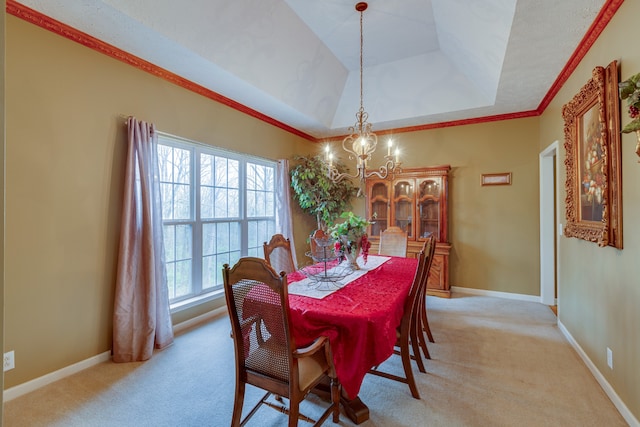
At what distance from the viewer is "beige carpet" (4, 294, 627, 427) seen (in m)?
1.89

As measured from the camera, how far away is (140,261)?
2.69 m

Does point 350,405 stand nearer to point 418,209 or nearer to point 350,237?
point 350,237

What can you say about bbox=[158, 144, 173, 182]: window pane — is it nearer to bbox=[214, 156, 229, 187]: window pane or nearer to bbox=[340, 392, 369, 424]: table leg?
bbox=[214, 156, 229, 187]: window pane

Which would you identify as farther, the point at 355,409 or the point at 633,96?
the point at 355,409

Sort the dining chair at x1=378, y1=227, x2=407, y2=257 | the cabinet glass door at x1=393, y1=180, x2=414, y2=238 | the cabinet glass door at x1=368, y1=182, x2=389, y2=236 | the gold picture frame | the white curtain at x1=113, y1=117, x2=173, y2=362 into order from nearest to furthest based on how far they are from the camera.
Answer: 1. the gold picture frame
2. the white curtain at x1=113, y1=117, x2=173, y2=362
3. the dining chair at x1=378, y1=227, x2=407, y2=257
4. the cabinet glass door at x1=393, y1=180, x2=414, y2=238
5. the cabinet glass door at x1=368, y1=182, x2=389, y2=236

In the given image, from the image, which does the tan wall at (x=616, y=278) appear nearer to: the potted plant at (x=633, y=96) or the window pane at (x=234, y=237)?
the potted plant at (x=633, y=96)

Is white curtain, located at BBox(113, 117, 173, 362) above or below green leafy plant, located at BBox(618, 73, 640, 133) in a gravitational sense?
below

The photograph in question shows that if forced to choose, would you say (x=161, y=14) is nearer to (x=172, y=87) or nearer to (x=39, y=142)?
(x=172, y=87)

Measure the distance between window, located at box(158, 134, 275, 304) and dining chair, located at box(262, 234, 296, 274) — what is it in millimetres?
1245

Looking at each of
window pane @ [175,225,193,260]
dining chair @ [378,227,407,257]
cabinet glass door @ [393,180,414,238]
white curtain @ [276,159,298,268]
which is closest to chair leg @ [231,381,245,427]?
window pane @ [175,225,193,260]

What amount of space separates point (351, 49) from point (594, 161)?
9.56 feet

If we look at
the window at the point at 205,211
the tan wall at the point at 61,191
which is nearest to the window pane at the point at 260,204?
the window at the point at 205,211

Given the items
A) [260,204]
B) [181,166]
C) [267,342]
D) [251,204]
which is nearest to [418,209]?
[260,204]

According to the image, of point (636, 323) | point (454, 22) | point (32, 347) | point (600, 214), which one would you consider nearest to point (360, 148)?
point (454, 22)
